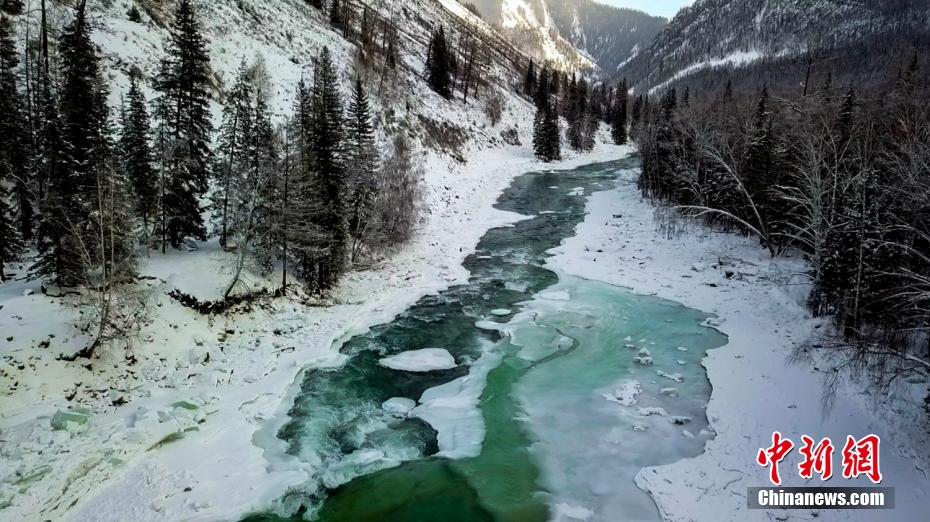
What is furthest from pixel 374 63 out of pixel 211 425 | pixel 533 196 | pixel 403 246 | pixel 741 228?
pixel 211 425

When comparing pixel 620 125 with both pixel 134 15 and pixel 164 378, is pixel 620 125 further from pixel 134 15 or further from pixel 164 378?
pixel 164 378

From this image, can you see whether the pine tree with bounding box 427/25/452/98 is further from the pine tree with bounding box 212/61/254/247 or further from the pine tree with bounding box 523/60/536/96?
the pine tree with bounding box 212/61/254/247

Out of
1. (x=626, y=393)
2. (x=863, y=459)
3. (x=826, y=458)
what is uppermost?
(x=863, y=459)

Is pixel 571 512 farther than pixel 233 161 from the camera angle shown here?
No

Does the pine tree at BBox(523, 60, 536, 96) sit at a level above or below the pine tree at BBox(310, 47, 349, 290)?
above

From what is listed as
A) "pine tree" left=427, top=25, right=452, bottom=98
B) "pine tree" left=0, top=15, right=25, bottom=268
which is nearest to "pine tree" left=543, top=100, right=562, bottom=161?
"pine tree" left=427, top=25, right=452, bottom=98

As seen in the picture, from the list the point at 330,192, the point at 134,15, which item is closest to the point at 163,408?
the point at 330,192

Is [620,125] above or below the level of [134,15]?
above
